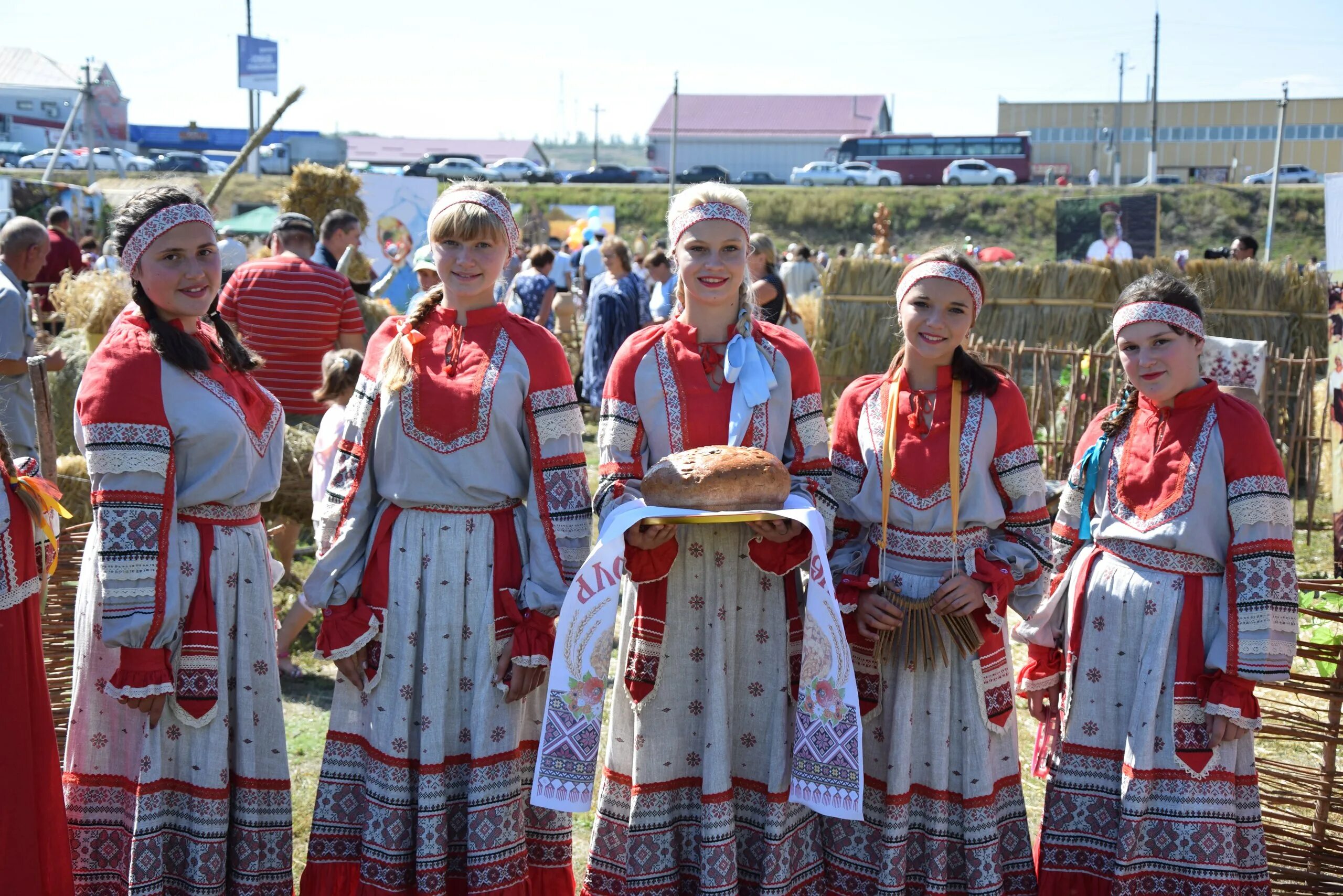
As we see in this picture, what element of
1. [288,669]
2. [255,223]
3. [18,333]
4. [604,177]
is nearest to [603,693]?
[288,669]

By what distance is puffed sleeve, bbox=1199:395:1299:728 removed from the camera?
3.23 meters

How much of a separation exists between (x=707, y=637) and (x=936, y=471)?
0.83 m

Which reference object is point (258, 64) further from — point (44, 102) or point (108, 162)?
point (44, 102)

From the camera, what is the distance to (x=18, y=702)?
2988 mm

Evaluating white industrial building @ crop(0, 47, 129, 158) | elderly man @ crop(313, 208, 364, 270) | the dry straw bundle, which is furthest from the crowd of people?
white industrial building @ crop(0, 47, 129, 158)

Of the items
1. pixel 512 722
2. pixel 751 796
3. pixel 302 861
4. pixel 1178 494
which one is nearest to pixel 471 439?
pixel 512 722

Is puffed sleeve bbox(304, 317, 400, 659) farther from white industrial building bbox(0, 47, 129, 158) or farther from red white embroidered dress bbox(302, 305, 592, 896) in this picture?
white industrial building bbox(0, 47, 129, 158)

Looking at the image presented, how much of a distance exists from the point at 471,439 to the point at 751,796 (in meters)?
1.33

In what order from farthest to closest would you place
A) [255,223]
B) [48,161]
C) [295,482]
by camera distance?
[48,161], [255,223], [295,482]

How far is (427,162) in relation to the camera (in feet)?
167

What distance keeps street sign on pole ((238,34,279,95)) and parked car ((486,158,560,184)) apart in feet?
36.5

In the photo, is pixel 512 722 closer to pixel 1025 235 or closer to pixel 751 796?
pixel 751 796

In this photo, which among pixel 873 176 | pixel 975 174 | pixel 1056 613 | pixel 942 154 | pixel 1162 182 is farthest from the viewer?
pixel 942 154

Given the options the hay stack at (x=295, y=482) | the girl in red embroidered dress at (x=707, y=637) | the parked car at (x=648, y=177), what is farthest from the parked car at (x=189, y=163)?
the girl in red embroidered dress at (x=707, y=637)
